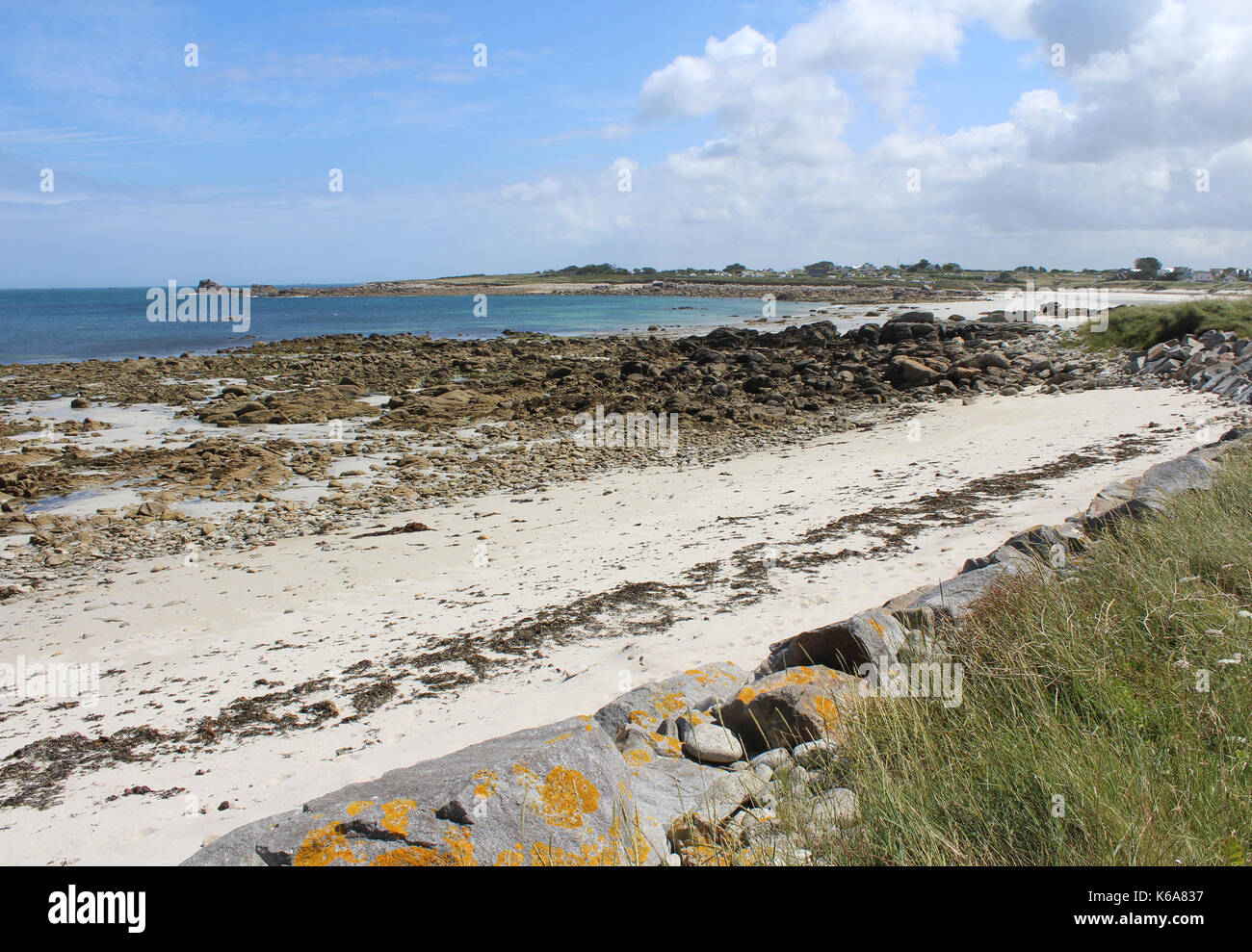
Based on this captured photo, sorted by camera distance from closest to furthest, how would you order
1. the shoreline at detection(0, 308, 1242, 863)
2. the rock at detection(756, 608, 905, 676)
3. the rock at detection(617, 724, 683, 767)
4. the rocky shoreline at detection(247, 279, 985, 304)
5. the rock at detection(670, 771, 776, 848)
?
1. the rock at detection(670, 771, 776, 848)
2. the rock at detection(617, 724, 683, 767)
3. the rock at detection(756, 608, 905, 676)
4. the shoreline at detection(0, 308, 1242, 863)
5. the rocky shoreline at detection(247, 279, 985, 304)

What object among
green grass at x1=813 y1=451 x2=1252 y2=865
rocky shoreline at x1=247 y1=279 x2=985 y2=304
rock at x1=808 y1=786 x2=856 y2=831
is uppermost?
rocky shoreline at x1=247 y1=279 x2=985 y2=304

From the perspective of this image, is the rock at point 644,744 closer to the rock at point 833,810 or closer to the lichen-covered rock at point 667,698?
the lichen-covered rock at point 667,698

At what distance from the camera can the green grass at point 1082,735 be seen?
237 centimetres

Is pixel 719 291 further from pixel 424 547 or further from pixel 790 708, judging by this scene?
pixel 790 708

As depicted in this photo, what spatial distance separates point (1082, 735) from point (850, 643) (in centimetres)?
173

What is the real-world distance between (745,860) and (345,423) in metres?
17.3

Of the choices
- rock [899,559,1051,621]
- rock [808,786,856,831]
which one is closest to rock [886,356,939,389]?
rock [899,559,1051,621]

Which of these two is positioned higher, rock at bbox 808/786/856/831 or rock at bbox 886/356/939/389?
rock at bbox 886/356/939/389

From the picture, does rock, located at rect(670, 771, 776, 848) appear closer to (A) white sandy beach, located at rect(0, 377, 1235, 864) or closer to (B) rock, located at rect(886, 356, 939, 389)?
(A) white sandy beach, located at rect(0, 377, 1235, 864)

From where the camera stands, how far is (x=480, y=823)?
2.63 m

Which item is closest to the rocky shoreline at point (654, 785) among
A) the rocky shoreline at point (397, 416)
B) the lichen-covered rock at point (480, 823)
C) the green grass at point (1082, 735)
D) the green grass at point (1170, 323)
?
the lichen-covered rock at point (480, 823)

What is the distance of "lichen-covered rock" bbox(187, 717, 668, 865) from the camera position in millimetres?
2547
